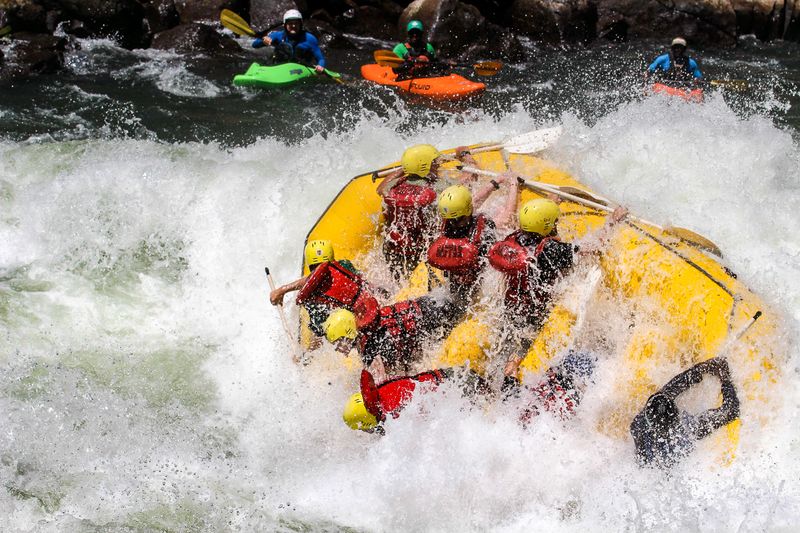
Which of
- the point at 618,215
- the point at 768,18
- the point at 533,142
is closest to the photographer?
the point at 618,215

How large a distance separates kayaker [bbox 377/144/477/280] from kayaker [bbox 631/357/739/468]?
6.33ft

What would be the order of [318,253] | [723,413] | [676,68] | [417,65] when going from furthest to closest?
[417,65]
[676,68]
[318,253]
[723,413]

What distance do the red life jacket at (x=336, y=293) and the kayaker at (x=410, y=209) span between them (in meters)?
0.75

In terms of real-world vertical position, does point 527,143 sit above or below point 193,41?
above

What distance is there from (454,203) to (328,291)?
901 millimetres

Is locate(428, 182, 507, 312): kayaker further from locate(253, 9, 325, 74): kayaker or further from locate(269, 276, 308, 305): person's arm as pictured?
locate(253, 9, 325, 74): kayaker

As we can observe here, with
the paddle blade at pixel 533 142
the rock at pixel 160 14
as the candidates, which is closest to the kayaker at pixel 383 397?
the paddle blade at pixel 533 142

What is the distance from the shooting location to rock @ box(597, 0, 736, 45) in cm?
1181

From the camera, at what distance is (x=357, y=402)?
155 inches

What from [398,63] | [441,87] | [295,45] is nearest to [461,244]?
[441,87]

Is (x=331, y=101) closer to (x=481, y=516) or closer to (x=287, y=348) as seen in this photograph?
(x=287, y=348)

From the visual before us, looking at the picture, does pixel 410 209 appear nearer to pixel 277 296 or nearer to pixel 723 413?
pixel 277 296

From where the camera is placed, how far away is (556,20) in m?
11.6

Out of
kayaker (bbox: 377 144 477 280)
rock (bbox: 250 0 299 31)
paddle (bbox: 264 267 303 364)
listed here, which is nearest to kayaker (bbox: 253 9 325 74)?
rock (bbox: 250 0 299 31)
